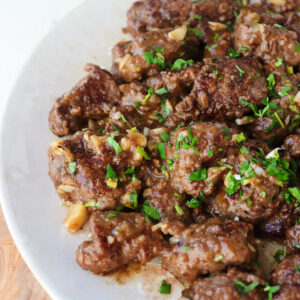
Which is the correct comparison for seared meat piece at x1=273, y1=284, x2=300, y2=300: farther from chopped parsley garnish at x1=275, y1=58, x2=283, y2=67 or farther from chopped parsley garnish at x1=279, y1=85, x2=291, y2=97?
chopped parsley garnish at x1=275, y1=58, x2=283, y2=67

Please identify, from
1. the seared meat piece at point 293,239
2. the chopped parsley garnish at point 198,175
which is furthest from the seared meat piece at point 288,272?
the chopped parsley garnish at point 198,175

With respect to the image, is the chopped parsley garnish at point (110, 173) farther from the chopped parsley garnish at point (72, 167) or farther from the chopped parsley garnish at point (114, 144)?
the chopped parsley garnish at point (72, 167)

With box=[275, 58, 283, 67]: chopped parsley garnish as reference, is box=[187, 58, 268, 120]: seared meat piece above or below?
above

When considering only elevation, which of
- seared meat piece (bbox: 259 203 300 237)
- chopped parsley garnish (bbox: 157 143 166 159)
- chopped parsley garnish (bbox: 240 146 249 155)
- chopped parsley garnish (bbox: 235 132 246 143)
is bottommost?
seared meat piece (bbox: 259 203 300 237)

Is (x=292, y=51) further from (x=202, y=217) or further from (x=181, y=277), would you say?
(x=181, y=277)

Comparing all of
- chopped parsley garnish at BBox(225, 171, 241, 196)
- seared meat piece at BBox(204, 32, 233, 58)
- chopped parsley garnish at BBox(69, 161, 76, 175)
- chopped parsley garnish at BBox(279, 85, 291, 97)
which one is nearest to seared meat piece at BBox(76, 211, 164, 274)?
chopped parsley garnish at BBox(69, 161, 76, 175)

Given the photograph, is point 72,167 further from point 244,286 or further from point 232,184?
point 244,286

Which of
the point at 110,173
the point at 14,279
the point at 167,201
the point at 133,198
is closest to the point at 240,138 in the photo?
A: the point at 167,201
